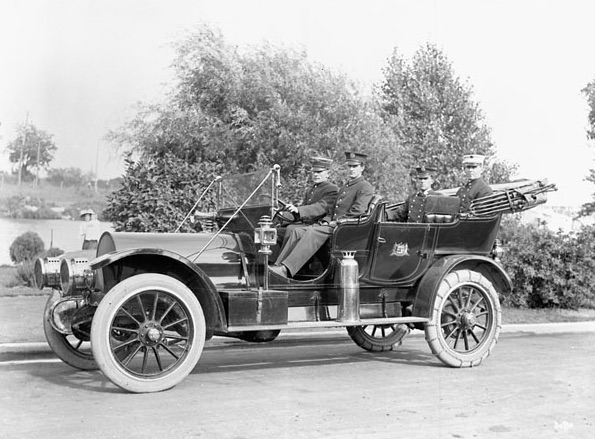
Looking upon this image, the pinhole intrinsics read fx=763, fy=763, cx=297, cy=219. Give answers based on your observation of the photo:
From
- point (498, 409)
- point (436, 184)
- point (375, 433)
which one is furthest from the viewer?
point (436, 184)

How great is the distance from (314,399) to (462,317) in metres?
2.43

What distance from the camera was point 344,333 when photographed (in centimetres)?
1002

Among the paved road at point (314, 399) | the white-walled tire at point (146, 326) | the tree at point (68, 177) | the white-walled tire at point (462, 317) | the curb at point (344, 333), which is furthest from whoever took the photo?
the tree at point (68, 177)

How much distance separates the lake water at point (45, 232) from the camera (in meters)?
15.9

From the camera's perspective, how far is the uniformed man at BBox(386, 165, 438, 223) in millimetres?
7934

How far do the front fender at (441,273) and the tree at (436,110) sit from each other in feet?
49.0

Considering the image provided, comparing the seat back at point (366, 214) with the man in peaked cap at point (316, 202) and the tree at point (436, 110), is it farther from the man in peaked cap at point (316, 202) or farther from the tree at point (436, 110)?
the tree at point (436, 110)

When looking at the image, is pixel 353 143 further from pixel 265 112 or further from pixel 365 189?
pixel 365 189

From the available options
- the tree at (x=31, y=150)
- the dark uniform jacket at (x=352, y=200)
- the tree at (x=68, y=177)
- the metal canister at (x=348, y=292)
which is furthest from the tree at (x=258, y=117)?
the metal canister at (x=348, y=292)

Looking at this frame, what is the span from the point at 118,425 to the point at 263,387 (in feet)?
5.40

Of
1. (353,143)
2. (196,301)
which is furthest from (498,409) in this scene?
(353,143)

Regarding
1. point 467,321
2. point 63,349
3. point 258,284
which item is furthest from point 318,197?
point 63,349

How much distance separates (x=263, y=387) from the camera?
254 inches

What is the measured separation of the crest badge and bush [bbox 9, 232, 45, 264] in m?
12.0
